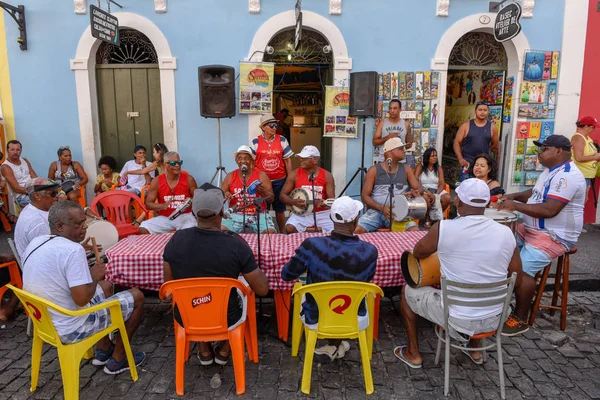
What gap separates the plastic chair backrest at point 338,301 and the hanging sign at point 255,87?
444 centimetres

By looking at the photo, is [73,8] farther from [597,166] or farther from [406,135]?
[597,166]

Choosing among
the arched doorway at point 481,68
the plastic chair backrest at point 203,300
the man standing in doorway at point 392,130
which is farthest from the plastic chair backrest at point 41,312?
the arched doorway at point 481,68

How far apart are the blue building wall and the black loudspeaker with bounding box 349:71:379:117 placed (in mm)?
561

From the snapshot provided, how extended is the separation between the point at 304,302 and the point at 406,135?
4.35 meters

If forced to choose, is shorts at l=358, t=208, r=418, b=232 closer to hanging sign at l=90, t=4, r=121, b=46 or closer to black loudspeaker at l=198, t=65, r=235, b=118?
black loudspeaker at l=198, t=65, r=235, b=118

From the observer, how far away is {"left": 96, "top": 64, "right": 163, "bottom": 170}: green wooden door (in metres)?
6.98

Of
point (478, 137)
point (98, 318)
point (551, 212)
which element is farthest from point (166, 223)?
point (478, 137)

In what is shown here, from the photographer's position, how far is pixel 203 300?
2.84 metres

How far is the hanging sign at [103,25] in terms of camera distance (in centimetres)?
562

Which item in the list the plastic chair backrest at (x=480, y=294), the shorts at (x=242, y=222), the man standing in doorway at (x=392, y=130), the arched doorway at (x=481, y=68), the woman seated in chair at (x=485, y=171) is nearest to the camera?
the plastic chair backrest at (x=480, y=294)

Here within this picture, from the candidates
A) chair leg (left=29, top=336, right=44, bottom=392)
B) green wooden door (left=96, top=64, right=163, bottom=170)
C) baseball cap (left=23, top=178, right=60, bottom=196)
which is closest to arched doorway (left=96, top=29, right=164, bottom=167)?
green wooden door (left=96, top=64, right=163, bottom=170)

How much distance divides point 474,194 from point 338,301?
1.13 m

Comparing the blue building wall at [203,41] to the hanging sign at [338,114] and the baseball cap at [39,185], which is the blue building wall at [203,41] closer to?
the hanging sign at [338,114]

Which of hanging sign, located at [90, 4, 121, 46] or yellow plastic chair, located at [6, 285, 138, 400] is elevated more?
hanging sign, located at [90, 4, 121, 46]
